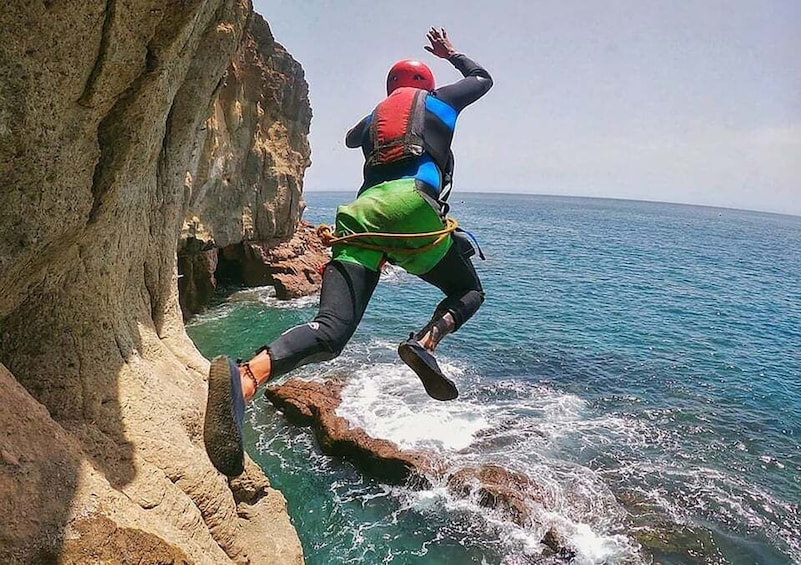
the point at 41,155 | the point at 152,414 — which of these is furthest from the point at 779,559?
the point at 41,155

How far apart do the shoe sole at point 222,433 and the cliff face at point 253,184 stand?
65.3 ft

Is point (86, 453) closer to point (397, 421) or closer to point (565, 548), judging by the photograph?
point (565, 548)

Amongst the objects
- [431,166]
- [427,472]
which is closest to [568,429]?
[427,472]

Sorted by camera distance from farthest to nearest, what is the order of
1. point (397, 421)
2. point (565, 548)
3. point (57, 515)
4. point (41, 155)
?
1. point (397, 421)
2. point (565, 548)
3. point (41, 155)
4. point (57, 515)

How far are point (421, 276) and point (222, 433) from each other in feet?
7.63

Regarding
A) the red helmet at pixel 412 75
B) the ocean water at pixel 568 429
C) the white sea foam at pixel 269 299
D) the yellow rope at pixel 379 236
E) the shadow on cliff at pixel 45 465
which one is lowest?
the ocean water at pixel 568 429

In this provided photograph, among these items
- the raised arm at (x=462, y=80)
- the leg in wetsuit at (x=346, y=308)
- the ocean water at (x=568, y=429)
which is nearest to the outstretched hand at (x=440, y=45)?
the raised arm at (x=462, y=80)

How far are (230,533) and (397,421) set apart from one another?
31.9ft

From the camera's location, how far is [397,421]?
14.2 m

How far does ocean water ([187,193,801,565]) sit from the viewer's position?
1045cm

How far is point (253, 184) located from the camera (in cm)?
2655

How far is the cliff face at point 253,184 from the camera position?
2286 centimetres

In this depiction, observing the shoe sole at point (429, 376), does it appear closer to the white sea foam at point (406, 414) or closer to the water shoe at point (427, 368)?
the water shoe at point (427, 368)

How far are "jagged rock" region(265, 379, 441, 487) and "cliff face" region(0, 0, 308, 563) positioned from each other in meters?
6.10
